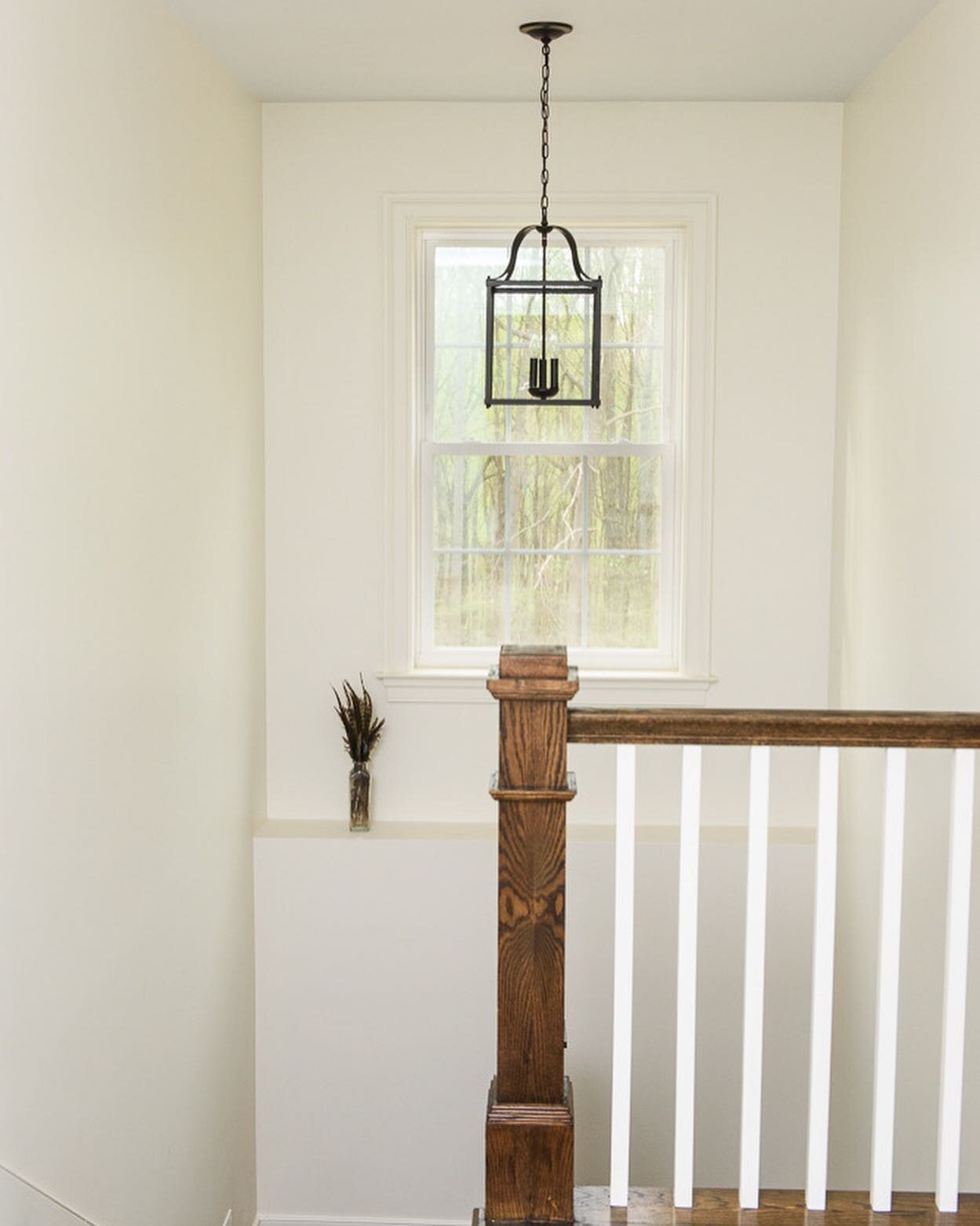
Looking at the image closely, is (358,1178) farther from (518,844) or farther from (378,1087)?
(518,844)

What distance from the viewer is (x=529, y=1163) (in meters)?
2.26

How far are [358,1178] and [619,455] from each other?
2443 millimetres

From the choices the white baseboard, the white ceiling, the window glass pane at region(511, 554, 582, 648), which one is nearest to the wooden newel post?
the white ceiling

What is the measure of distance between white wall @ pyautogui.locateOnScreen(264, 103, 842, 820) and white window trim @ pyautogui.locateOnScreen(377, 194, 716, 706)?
0.13ft

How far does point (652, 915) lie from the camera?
4375 mm

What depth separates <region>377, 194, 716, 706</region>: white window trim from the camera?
4355mm

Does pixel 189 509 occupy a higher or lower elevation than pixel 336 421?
lower

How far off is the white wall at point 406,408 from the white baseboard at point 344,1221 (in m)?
1.27

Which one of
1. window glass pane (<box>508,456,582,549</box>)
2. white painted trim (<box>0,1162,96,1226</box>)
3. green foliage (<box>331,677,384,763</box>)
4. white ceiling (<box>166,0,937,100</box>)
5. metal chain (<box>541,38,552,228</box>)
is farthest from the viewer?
window glass pane (<box>508,456,582,549</box>)

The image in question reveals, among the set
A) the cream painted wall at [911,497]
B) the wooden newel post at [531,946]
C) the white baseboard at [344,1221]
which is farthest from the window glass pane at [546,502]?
the wooden newel post at [531,946]

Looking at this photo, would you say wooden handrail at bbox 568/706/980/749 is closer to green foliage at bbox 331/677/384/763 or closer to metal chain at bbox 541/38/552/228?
metal chain at bbox 541/38/552/228

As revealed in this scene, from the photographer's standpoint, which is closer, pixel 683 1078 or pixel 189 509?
pixel 683 1078

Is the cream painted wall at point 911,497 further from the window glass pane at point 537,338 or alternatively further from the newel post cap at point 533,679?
the newel post cap at point 533,679

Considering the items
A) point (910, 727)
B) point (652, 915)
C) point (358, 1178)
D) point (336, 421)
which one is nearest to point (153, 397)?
point (336, 421)
